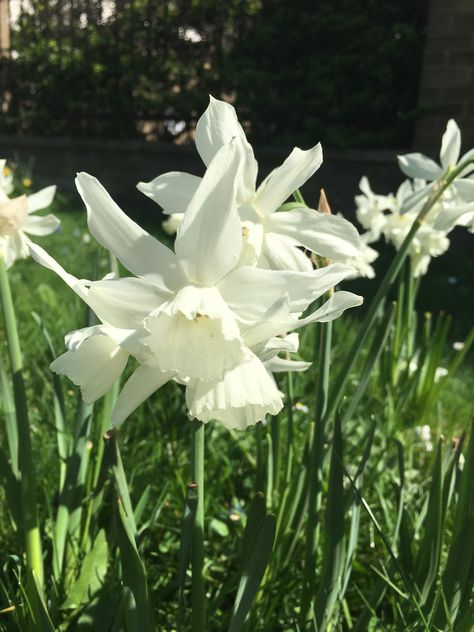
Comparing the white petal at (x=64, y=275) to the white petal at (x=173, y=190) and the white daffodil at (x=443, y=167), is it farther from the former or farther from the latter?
the white daffodil at (x=443, y=167)

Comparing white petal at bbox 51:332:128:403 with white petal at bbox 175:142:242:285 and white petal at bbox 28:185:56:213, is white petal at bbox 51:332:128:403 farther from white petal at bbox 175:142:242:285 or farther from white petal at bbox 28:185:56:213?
white petal at bbox 28:185:56:213

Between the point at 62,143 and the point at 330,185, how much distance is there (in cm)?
296

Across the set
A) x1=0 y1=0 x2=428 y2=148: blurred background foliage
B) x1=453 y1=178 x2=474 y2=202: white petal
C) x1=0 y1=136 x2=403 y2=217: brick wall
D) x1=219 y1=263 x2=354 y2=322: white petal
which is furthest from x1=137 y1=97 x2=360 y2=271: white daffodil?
x1=0 y1=0 x2=428 y2=148: blurred background foliage

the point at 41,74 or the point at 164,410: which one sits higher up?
the point at 41,74

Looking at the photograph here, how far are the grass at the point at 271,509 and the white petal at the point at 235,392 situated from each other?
180mm

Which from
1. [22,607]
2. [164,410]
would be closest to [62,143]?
[164,410]

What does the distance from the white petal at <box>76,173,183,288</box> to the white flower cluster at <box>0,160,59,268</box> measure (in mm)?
109

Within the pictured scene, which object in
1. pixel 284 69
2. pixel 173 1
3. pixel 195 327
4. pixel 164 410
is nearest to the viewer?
pixel 195 327

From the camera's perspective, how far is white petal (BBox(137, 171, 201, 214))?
0.86 m

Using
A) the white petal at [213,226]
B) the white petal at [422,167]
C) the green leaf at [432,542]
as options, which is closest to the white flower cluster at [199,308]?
the white petal at [213,226]

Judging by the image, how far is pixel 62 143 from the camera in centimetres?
704

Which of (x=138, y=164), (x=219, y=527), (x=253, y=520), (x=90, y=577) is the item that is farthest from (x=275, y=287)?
(x=138, y=164)

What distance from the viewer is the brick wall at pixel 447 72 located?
18.3 feet

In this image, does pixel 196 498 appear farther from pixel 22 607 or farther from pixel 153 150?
pixel 153 150
